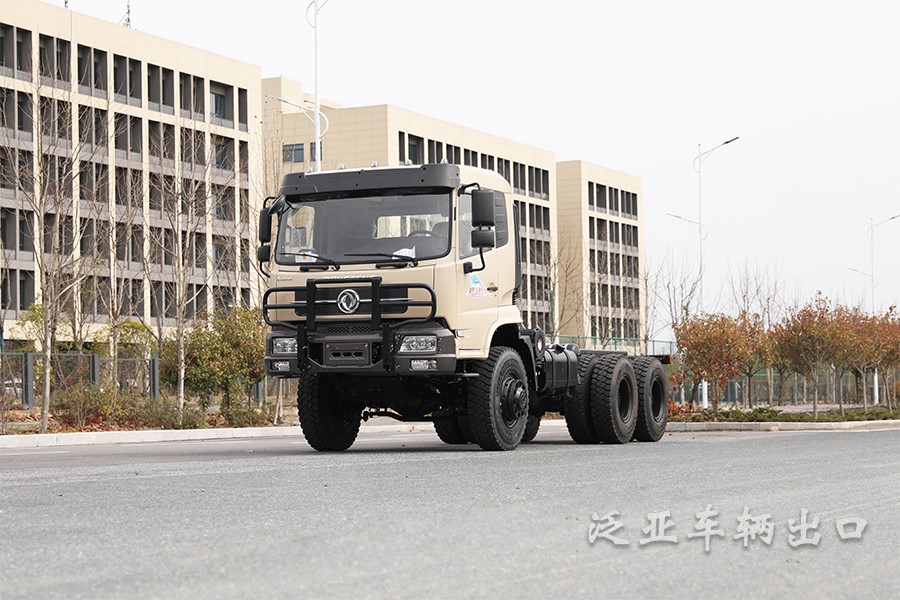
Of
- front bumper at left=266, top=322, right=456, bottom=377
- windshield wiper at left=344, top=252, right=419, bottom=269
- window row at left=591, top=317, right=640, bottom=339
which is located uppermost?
window row at left=591, top=317, right=640, bottom=339

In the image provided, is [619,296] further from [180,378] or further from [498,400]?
[498,400]

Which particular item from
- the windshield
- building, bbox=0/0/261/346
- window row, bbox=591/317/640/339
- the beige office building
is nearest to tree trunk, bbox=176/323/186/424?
the beige office building

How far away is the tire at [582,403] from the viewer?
1992 cm

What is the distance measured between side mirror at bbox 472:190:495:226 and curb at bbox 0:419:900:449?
42.9ft

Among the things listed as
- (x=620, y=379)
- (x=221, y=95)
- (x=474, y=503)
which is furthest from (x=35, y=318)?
(x=474, y=503)

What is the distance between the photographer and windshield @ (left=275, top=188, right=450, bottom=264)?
16.0 meters

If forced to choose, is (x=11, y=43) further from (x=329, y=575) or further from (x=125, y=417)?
(x=329, y=575)

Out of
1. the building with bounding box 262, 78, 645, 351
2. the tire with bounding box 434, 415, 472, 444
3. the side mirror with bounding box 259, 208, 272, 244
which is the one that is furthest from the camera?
the building with bounding box 262, 78, 645, 351

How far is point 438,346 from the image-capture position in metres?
15.9

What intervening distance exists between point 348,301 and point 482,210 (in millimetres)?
1866

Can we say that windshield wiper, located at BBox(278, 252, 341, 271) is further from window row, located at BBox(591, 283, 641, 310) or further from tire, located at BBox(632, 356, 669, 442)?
window row, located at BBox(591, 283, 641, 310)

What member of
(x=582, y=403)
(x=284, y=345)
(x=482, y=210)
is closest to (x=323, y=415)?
(x=284, y=345)

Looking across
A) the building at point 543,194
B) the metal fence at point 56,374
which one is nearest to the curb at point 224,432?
the metal fence at point 56,374

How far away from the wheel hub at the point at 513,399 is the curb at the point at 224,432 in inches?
471
